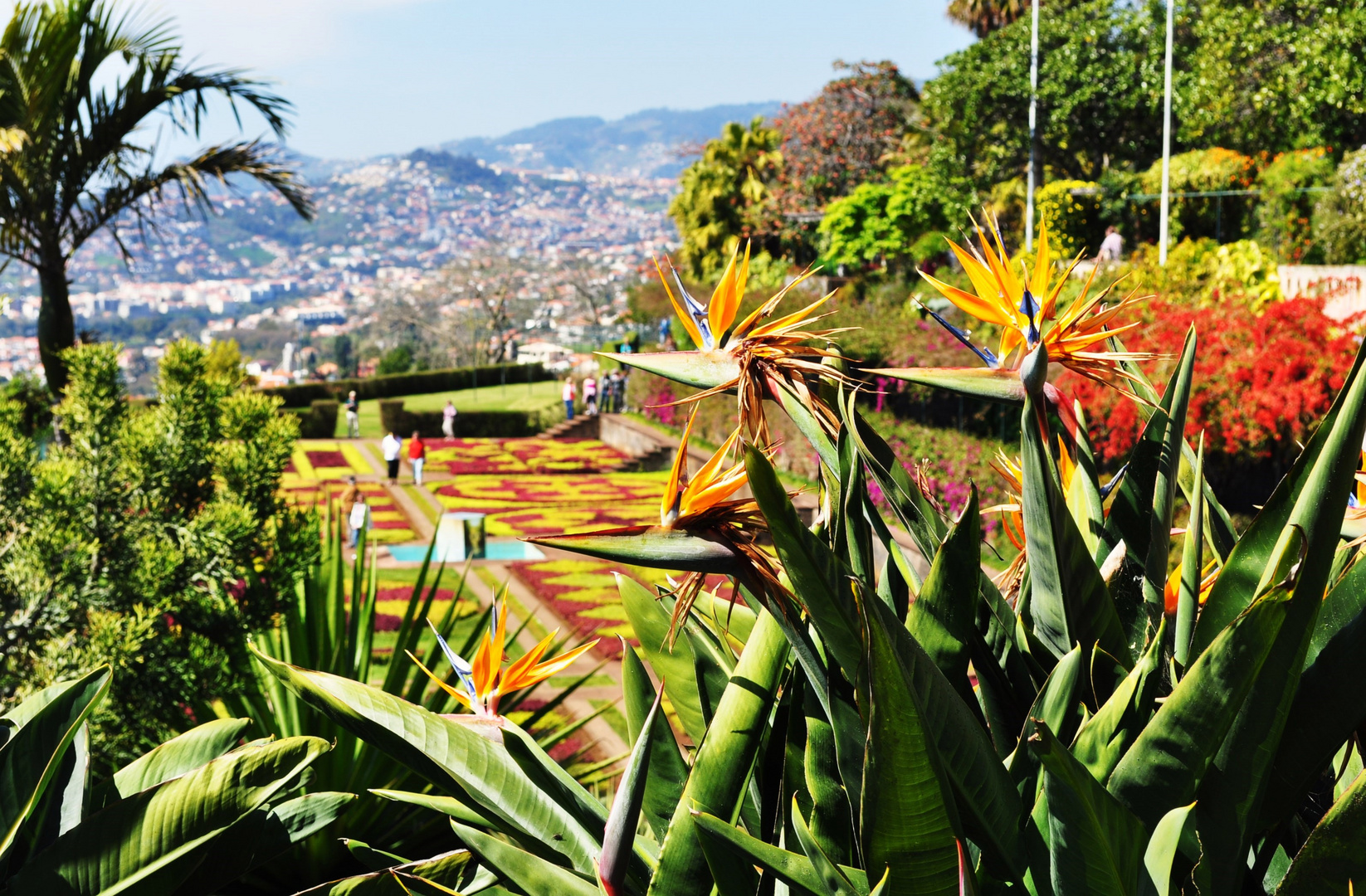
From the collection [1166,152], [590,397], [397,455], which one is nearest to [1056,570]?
[1166,152]

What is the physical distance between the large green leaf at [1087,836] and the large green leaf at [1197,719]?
0.05 metres

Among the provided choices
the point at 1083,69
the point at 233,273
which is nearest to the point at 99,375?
the point at 1083,69

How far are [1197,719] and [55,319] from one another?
5.76 m

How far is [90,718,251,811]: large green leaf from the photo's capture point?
1.78m

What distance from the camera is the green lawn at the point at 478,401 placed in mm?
28734

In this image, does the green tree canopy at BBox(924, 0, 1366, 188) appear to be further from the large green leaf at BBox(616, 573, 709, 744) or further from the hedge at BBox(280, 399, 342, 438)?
the hedge at BBox(280, 399, 342, 438)

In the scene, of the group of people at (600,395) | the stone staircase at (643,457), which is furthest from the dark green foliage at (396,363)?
the stone staircase at (643,457)

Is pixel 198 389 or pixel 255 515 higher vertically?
pixel 198 389

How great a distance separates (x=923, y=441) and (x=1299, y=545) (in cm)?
1057

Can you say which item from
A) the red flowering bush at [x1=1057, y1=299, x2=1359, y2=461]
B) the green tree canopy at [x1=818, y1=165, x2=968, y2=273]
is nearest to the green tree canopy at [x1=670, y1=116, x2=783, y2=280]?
the green tree canopy at [x1=818, y1=165, x2=968, y2=273]

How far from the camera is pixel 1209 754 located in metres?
1.01

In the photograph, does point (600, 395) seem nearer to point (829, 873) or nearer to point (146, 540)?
point (146, 540)

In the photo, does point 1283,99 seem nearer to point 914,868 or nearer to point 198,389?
point 198,389

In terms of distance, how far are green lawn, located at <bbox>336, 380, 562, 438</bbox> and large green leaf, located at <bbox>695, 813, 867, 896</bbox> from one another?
26525mm
